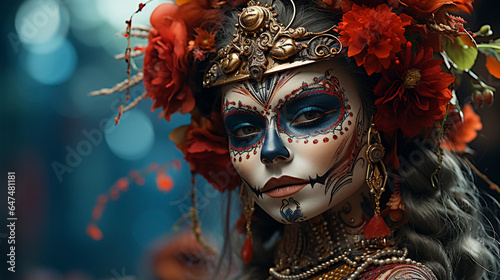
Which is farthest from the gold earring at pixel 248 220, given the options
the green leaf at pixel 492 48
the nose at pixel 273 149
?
the green leaf at pixel 492 48

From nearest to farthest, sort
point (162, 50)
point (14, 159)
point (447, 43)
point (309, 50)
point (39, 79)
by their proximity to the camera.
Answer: point (309, 50) < point (447, 43) < point (162, 50) < point (14, 159) < point (39, 79)

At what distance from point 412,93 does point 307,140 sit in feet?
1.02

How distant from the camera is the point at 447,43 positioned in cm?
157

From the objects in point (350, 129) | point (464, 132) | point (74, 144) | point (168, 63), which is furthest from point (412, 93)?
point (74, 144)

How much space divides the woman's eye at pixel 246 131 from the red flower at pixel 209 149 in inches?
7.3

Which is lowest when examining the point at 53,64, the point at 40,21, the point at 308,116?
the point at 53,64

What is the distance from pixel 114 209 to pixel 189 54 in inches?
48.5

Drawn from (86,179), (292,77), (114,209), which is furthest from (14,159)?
(292,77)

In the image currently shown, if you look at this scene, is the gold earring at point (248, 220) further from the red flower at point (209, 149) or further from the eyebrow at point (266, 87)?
the eyebrow at point (266, 87)

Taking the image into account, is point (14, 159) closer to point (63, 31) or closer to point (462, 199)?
point (63, 31)

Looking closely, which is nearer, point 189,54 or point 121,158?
point 189,54

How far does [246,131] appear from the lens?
158 centimetres

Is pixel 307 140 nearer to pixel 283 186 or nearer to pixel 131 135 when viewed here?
pixel 283 186

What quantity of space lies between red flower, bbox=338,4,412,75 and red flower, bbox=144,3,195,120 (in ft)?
1.77
